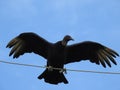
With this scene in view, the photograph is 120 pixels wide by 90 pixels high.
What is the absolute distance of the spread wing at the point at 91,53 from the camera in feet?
50.3

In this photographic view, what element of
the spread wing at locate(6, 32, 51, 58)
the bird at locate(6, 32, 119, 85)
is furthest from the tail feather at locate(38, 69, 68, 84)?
the spread wing at locate(6, 32, 51, 58)

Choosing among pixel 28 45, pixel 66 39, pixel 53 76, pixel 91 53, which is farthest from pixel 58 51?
pixel 91 53

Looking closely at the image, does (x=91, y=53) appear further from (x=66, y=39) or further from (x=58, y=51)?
(x=58, y=51)

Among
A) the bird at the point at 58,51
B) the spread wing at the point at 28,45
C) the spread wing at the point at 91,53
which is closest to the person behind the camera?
the bird at the point at 58,51

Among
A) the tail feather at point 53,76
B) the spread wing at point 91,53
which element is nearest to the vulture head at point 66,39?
the spread wing at point 91,53

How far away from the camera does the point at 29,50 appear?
15.4 meters

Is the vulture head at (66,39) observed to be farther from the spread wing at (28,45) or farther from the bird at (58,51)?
the spread wing at (28,45)

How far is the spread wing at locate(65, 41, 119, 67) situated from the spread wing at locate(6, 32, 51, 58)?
0.84 m

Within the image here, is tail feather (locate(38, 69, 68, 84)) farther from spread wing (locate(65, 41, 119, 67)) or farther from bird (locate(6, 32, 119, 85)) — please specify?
spread wing (locate(65, 41, 119, 67))

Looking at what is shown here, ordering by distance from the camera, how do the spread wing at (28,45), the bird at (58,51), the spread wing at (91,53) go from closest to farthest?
the bird at (58,51) < the spread wing at (28,45) < the spread wing at (91,53)

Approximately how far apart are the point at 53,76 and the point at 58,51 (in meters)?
0.84

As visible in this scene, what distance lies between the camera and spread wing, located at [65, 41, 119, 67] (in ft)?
50.3

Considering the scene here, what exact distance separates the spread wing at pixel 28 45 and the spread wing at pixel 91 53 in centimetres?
84

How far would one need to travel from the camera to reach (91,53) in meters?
15.7
